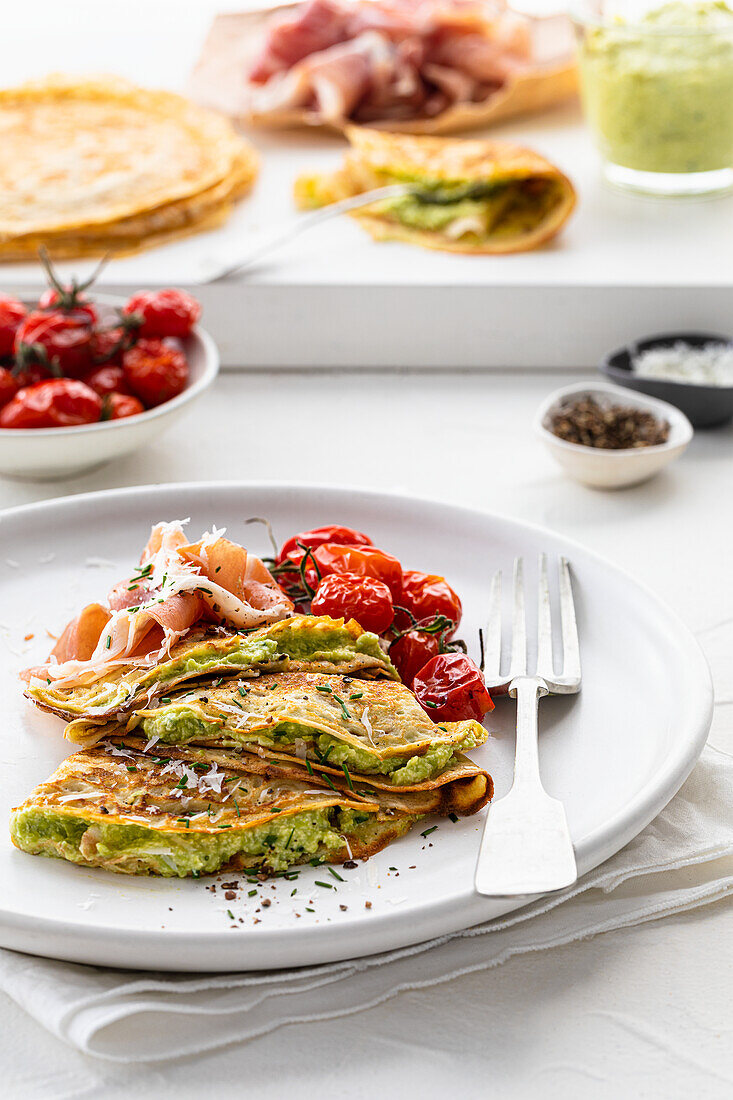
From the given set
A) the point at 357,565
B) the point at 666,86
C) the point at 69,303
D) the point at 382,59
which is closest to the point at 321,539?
the point at 357,565

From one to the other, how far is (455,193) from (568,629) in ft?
6.02

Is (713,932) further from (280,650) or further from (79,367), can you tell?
(79,367)

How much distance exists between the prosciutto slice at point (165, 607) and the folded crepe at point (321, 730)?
0.36ft

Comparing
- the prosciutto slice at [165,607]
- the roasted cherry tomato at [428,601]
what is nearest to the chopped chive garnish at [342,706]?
the prosciutto slice at [165,607]

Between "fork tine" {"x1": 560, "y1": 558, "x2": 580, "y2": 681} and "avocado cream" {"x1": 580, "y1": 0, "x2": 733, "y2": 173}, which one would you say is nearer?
"fork tine" {"x1": 560, "y1": 558, "x2": 580, "y2": 681}

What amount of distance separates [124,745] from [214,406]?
161 cm

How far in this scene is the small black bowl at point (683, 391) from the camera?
8.62ft

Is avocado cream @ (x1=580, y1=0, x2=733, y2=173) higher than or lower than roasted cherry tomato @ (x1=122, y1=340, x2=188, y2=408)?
higher

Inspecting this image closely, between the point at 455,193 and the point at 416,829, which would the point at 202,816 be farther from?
the point at 455,193

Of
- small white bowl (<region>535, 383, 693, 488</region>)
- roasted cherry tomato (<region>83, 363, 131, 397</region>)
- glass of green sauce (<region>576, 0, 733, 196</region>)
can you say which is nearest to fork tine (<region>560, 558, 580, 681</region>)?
small white bowl (<region>535, 383, 693, 488</region>)

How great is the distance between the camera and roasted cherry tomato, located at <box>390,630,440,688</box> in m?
1.65

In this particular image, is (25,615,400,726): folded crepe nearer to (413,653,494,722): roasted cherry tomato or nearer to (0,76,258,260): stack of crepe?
(413,653,494,722): roasted cherry tomato

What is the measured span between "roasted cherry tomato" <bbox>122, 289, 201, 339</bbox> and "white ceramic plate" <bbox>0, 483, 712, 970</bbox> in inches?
24.0

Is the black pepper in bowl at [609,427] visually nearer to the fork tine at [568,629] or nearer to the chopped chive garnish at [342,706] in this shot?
the fork tine at [568,629]
